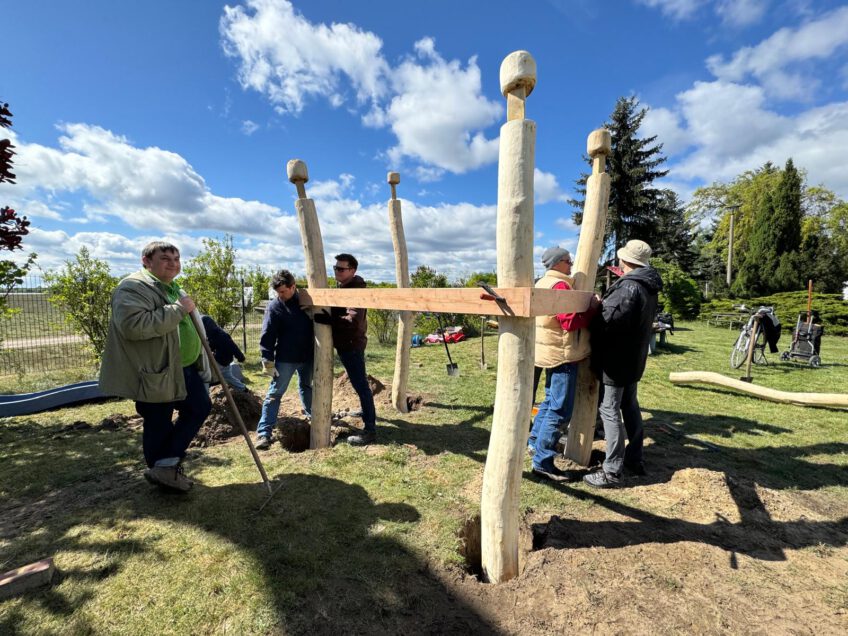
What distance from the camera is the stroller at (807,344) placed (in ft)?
29.4

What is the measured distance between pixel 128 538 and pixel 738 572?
3.70 metres

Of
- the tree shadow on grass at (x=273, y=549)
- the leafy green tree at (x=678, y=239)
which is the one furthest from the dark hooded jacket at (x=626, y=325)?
the leafy green tree at (x=678, y=239)

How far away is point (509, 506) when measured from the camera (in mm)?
2252

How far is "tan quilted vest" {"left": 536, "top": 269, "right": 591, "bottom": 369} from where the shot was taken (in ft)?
10.6

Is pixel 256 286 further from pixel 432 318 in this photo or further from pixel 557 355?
pixel 557 355

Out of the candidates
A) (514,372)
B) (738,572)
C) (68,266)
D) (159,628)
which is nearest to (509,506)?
(514,372)

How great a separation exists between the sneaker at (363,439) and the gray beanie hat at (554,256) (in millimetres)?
2527

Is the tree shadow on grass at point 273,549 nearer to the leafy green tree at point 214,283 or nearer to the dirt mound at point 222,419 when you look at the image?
the dirt mound at point 222,419

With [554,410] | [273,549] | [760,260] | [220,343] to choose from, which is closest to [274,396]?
[220,343]

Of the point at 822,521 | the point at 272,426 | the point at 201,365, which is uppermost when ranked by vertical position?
the point at 201,365

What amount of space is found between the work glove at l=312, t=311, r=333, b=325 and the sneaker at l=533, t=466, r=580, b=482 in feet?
7.94

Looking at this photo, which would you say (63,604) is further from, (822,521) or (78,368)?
(78,368)

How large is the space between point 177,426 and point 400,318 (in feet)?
9.50

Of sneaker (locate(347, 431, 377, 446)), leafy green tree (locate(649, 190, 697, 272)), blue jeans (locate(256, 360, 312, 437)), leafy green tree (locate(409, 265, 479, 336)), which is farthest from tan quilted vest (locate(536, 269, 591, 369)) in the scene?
leafy green tree (locate(649, 190, 697, 272))
